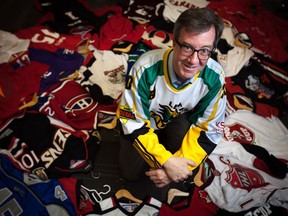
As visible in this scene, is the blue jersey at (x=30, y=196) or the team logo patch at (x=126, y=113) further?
the blue jersey at (x=30, y=196)

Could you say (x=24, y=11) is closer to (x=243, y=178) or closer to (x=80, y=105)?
(x=80, y=105)

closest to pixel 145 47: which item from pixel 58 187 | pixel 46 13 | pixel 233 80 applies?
pixel 233 80

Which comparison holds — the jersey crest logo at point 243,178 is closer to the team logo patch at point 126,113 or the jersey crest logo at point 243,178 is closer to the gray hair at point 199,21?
the team logo patch at point 126,113

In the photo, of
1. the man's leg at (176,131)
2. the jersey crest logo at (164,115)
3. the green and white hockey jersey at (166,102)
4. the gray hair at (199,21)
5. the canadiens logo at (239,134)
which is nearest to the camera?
the gray hair at (199,21)

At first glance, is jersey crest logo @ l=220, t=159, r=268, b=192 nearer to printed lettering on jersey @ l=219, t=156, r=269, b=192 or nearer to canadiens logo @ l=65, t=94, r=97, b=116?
printed lettering on jersey @ l=219, t=156, r=269, b=192

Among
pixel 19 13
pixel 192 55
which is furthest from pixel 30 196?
pixel 19 13

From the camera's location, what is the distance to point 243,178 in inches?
60.1

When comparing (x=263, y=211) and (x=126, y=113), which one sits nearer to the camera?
(x=126, y=113)

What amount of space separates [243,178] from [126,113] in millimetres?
881

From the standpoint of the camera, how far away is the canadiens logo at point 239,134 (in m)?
1.67

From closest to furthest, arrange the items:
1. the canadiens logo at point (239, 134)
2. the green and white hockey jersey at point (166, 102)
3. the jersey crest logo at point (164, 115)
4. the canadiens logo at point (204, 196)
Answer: the green and white hockey jersey at point (166, 102) < the jersey crest logo at point (164, 115) < the canadiens logo at point (204, 196) < the canadiens logo at point (239, 134)

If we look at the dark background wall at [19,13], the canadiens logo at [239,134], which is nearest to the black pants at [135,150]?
the canadiens logo at [239,134]

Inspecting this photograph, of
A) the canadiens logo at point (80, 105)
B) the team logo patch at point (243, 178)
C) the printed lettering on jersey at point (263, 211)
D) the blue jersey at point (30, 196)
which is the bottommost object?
the blue jersey at point (30, 196)

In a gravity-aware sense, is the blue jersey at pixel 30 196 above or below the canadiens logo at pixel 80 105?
below
